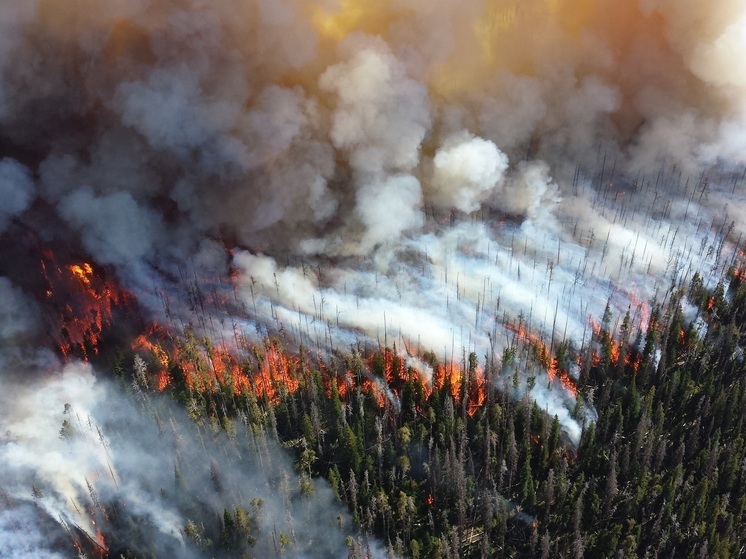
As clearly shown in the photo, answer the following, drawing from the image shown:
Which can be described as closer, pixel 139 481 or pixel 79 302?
pixel 139 481

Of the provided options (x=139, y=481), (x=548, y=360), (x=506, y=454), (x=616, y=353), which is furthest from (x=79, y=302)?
(x=616, y=353)

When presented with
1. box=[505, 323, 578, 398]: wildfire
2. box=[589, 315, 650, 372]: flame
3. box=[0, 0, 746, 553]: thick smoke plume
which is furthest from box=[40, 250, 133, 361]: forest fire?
box=[589, 315, 650, 372]: flame

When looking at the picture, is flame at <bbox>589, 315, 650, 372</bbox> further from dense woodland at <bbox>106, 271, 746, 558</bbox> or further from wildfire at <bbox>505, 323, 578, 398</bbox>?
wildfire at <bbox>505, 323, 578, 398</bbox>

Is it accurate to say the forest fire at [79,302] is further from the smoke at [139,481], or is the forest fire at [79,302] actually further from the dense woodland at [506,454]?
the dense woodland at [506,454]

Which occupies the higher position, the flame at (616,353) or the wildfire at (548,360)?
the flame at (616,353)

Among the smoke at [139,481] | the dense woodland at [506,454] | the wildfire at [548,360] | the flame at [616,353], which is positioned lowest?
the smoke at [139,481]

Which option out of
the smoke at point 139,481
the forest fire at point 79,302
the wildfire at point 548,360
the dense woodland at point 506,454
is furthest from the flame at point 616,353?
the forest fire at point 79,302

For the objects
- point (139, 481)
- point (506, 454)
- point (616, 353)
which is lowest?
point (139, 481)

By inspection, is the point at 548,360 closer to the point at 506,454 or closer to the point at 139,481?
the point at 506,454

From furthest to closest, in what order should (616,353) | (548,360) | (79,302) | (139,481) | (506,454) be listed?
(79,302), (616,353), (548,360), (506,454), (139,481)

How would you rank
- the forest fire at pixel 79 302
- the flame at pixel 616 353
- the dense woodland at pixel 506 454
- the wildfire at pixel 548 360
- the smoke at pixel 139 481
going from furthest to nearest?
1. the flame at pixel 616 353
2. the forest fire at pixel 79 302
3. the wildfire at pixel 548 360
4. the dense woodland at pixel 506 454
5. the smoke at pixel 139 481
